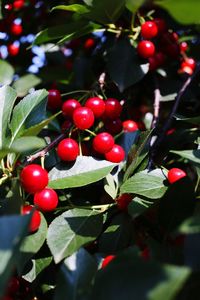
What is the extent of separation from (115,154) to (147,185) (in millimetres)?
240

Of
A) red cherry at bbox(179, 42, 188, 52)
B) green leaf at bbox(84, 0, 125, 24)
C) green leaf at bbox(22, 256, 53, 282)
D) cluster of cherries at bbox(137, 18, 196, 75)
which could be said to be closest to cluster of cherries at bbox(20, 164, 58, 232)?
green leaf at bbox(22, 256, 53, 282)

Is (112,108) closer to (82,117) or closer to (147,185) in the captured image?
(82,117)

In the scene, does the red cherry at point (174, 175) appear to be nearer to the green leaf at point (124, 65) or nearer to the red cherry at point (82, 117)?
the red cherry at point (82, 117)

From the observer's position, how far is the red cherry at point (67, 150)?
4.09 feet

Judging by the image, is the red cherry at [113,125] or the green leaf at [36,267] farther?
the red cherry at [113,125]

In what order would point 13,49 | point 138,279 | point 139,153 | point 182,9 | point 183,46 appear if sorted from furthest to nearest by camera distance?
1. point 13,49
2. point 183,46
3. point 139,153
4. point 182,9
5. point 138,279

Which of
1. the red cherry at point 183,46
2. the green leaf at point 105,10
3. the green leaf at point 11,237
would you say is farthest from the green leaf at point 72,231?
the red cherry at point 183,46

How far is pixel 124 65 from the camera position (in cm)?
162

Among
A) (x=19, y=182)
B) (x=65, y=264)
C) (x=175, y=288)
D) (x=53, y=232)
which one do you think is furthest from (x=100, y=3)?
(x=175, y=288)

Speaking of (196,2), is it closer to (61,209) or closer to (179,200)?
(179,200)

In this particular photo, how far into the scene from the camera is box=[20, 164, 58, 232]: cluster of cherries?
3.55 feet

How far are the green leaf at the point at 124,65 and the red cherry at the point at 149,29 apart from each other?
0.07m

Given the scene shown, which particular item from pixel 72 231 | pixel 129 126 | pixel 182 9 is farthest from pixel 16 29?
pixel 182 9

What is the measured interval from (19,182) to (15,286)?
30 centimetres
